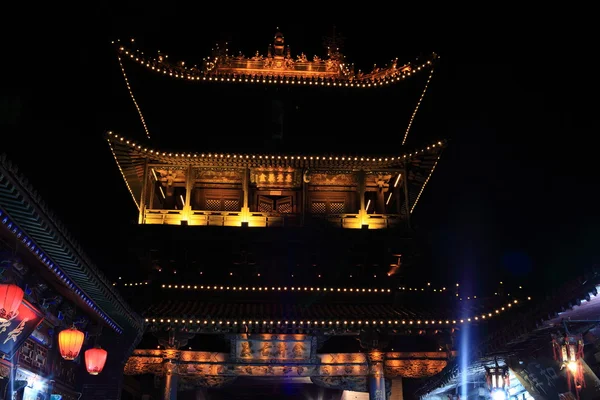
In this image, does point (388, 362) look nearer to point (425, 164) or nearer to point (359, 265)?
point (359, 265)

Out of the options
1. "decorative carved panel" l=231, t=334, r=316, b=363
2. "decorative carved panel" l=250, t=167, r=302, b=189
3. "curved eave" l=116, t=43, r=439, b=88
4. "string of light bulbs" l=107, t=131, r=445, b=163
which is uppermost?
"curved eave" l=116, t=43, r=439, b=88

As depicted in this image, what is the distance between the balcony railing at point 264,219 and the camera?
16.9 m

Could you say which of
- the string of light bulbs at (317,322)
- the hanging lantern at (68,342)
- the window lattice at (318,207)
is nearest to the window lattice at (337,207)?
the window lattice at (318,207)

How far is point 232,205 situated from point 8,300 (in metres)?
10.6

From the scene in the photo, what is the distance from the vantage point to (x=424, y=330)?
13609mm

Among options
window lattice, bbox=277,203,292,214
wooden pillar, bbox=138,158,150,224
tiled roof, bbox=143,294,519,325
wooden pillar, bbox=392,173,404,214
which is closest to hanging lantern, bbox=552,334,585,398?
tiled roof, bbox=143,294,519,325

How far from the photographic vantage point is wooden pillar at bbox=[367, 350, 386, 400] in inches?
538

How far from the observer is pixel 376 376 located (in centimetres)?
1374

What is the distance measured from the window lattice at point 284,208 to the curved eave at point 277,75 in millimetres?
4035

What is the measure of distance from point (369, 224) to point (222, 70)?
7.24 m

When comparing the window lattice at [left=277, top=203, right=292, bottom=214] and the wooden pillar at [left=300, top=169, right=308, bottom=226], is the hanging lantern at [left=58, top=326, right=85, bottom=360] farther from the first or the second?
the window lattice at [left=277, top=203, right=292, bottom=214]

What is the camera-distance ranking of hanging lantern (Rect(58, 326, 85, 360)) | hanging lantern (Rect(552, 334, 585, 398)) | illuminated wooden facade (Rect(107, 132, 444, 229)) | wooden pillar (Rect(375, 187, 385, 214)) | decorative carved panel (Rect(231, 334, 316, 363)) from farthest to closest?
wooden pillar (Rect(375, 187, 385, 214)) → illuminated wooden facade (Rect(107, 132, 444, 229)) → decorative carved panel (Rect(231, 334, 316, 363)) → hanging lantern (Rect(58, 326, 85, 360)) → hanging lantern (Rect(552, 334, 585, 398))

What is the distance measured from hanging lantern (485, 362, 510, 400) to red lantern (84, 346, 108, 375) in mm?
7775

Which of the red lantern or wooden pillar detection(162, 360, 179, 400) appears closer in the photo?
the red lantern
